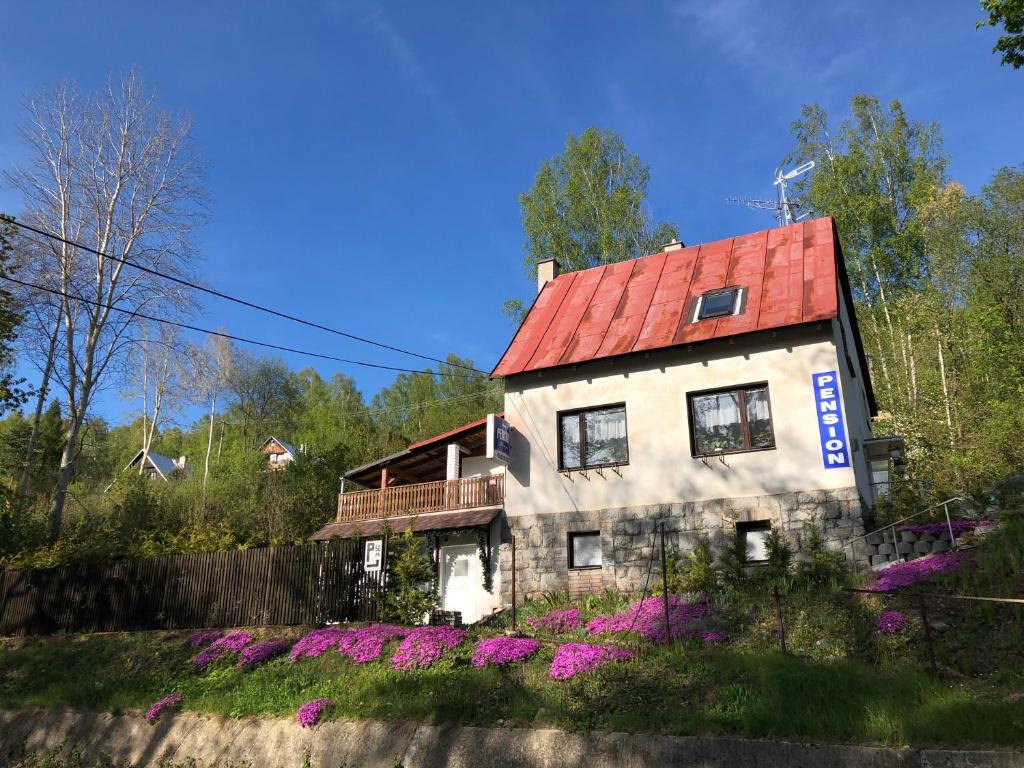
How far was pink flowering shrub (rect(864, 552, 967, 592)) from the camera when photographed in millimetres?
12531

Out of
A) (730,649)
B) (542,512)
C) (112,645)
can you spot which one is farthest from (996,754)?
(112,645)

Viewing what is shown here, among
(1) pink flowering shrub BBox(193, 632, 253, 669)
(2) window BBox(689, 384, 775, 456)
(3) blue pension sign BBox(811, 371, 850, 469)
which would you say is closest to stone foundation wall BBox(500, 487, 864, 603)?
(3) blue pension sign BBox(811, 371, 850, 469)

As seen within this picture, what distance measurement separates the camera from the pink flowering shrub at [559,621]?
14.7 metres

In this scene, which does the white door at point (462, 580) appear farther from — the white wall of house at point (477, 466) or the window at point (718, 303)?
the window at point (718, 303)

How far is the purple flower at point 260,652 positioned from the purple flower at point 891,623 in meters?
10.3

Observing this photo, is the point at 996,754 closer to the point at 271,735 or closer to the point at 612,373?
the point at 271,735

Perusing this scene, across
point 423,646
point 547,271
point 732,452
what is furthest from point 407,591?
point 547,271

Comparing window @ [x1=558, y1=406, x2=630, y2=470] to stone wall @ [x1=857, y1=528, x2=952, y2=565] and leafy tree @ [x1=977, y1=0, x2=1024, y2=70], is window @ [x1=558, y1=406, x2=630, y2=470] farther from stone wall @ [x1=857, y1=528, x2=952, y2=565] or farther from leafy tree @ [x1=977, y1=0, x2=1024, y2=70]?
leafy tree @ [x1=977, y1=0, x2=1024, y2=70]

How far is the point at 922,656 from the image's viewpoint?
32.8 ft

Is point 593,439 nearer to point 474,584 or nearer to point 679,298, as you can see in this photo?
point 679,298

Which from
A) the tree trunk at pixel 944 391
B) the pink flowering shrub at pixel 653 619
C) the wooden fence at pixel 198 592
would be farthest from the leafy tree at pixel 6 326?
the tree trunk at pixel 944 391

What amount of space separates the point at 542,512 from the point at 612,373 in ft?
12.2

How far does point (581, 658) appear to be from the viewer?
442 inches

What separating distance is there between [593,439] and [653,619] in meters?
5.45
